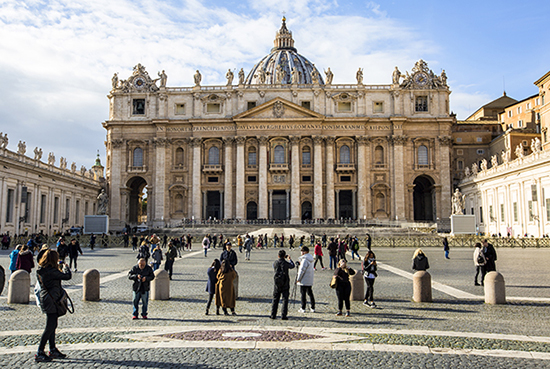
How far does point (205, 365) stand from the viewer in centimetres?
691

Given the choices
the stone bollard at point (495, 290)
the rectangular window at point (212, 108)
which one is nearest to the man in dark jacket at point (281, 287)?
the stone bollard at point (495, 290)

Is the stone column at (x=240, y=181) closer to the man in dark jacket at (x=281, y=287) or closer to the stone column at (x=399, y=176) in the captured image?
the stone column at (x=399, y=176)

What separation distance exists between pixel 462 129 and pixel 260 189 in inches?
1111

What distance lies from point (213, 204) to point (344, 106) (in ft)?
69.4

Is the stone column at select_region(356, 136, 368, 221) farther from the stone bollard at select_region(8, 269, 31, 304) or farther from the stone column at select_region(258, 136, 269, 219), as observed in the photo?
the stone bollard at select_region(8, 269, 31, 304)

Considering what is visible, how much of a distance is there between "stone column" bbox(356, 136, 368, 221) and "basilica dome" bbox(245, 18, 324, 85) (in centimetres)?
3067

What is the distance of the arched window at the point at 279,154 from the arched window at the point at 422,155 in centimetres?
1733

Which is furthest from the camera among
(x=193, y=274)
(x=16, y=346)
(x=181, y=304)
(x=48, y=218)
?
(x=48, y=218)

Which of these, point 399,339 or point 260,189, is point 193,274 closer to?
point 399,339

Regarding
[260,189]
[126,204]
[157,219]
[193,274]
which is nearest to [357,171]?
[260,189]

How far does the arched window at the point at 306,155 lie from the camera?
6125cm

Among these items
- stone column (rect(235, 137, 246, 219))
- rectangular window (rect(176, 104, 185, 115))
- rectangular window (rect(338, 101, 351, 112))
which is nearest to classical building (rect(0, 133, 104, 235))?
rectangular window (rect(176, 104, 185, 115))

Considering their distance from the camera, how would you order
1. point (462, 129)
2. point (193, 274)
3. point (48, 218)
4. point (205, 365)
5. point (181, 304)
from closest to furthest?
point (205, 365)
point (181, 304)
point (193, 274)
point (48, 218)
point (462, 129)

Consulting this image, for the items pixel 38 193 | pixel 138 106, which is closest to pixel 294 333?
pixel 38 193
